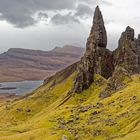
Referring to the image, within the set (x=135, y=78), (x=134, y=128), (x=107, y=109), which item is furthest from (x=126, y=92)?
(x=134, y=128)

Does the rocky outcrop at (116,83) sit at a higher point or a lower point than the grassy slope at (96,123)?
higher

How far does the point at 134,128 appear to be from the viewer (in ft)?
299

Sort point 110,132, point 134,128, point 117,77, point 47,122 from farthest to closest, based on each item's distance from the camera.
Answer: point 117,77, point 47,122, point 110,132, point 134,128

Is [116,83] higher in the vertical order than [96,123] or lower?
higher

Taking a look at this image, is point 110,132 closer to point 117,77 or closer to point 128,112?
point 128,112

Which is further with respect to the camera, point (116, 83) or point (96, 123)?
point (116, 83)

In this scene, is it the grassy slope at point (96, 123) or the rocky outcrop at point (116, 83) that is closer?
the grassy slope at point (96, 123)

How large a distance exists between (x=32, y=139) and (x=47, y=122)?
2328cm

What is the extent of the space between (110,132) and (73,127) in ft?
58.6

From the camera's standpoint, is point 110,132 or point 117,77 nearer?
point 110,132

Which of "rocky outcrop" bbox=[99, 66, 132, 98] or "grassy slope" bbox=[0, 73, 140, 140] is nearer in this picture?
"grassy slope" bbox=[0, 73, 140, 140]

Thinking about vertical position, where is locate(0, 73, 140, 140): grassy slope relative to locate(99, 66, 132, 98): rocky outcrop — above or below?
below

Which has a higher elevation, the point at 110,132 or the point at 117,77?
the point at 117,77

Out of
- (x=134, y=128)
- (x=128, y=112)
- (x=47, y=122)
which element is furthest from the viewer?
(x=47, y=122)
